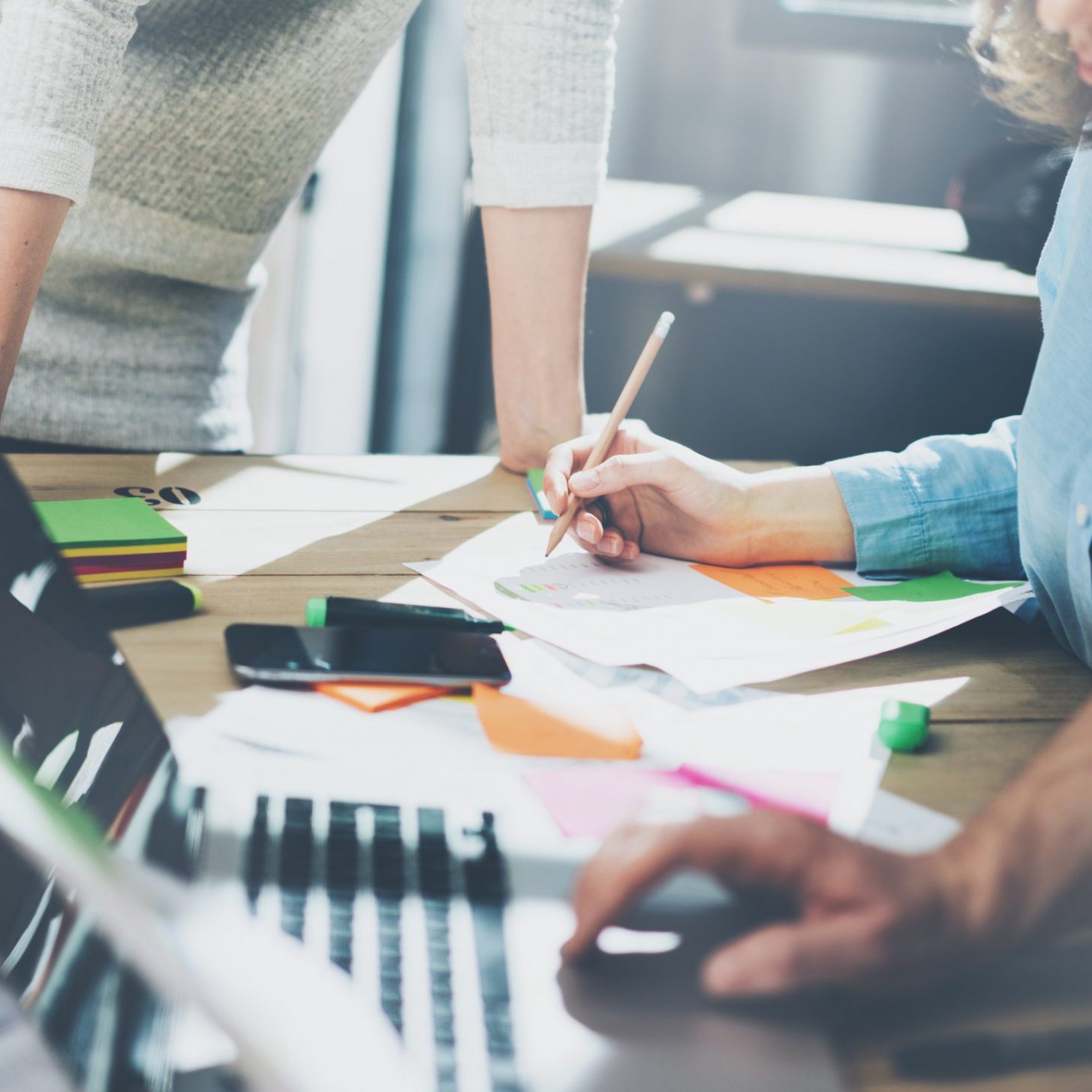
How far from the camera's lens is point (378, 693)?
581 mm

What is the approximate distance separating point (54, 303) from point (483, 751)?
2.36 feet

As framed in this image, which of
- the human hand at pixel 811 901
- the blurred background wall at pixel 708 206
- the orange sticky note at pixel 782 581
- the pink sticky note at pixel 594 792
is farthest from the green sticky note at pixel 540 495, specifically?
the blurred background wall at pixel 708 206

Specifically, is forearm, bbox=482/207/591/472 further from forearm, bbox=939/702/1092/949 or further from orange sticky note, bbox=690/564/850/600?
forearm, bbox=939/702/1092/949

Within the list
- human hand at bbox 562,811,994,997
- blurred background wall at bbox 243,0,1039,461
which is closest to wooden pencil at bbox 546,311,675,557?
human hand at bbox 562,811,994,997

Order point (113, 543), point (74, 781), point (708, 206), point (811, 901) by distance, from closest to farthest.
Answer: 1. point (811, 901)
2. point (74, 781)
3. point (113, 543)
4. point (708, 206)

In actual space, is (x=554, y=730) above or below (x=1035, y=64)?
below

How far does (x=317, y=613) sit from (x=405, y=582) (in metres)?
0.11

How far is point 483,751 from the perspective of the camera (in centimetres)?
54

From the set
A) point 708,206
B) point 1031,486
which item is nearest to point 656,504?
point 1031,486

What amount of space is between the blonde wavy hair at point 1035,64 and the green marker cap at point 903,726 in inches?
18.7

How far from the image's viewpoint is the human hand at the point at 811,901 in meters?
0.36

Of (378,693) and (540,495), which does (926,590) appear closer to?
(540,495)

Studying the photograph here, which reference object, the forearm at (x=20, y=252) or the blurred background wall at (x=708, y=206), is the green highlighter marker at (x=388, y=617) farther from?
the blurred background wall at (x=708, y=206)

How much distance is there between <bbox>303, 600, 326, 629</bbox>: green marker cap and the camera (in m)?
0.65
